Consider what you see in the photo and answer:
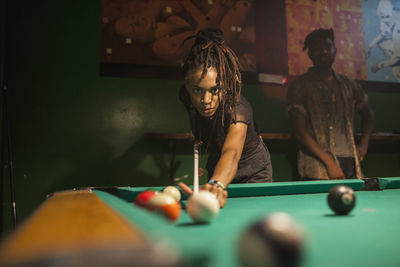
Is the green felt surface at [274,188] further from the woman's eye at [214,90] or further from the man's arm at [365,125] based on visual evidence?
the man's arm at [365,125]

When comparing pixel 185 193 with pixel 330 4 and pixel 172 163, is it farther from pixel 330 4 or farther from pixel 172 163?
pixel 330 4

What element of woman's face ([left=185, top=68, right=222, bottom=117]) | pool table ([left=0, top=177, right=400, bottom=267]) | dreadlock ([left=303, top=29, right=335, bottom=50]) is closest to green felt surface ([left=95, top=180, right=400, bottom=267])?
pool table ([left=0, top=177, right=400, bottom=267])

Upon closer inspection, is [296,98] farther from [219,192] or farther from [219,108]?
[219,192]

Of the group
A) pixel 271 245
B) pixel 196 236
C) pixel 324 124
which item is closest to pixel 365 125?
pixel 324 124

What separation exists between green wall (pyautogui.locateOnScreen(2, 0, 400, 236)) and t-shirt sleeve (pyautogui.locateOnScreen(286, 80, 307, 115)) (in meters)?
1.25

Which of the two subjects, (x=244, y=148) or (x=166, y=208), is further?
(x=244, y=148)

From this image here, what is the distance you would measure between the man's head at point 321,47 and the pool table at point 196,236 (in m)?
2.96

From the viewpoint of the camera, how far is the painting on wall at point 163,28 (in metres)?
3.50

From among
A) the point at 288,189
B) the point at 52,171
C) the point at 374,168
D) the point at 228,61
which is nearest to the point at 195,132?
the point at 228,61

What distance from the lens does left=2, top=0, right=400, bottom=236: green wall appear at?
3.20 metres

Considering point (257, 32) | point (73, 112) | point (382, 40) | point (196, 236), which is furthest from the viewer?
point (382, 40)

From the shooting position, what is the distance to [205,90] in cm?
209

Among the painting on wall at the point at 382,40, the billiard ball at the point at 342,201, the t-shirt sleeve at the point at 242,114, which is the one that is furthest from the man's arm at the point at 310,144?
the billiard ball at the point at 342,201

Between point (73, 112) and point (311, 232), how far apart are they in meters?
3.01
